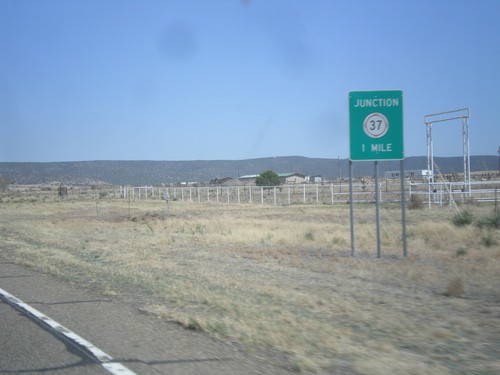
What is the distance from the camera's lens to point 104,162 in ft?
653

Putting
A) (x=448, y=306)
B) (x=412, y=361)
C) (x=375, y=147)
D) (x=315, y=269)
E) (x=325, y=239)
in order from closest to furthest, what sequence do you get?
(x=412, y=361) < (x=448, y=306) < (x=315, y=269) < (x=375, y=147) < (x=325, y=239)

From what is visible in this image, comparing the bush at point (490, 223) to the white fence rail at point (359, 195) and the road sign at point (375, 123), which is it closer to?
the white fence rail at point (359, 195)

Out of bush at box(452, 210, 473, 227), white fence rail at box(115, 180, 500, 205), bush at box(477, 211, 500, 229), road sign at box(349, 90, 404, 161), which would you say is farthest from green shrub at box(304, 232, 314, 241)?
white fence rail at box(115, 180, 500, 205)

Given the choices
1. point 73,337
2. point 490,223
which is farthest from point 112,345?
point 490,223

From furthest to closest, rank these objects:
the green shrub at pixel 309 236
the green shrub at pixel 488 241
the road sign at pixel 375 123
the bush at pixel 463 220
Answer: the bush at pixel 463 220
the green shrub at pixel 309 236
the green shrub at pixel 488 241
the road sign at pixel 375 123

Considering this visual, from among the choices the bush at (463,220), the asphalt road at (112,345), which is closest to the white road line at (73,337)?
the asphalt road at (112,345)

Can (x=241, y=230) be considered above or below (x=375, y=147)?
below

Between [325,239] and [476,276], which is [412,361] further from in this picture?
[325,239]

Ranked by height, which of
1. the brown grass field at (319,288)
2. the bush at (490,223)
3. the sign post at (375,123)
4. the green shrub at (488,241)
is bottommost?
the brown grass field at (319,288)

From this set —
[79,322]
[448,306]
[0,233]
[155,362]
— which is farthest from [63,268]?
[0,233]

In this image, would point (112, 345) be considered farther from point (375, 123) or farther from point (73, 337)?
point (375, 123)

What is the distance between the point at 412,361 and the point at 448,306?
3534 mm

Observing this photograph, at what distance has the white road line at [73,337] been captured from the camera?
248 inches

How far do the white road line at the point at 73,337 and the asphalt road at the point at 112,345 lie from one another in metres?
0.08
